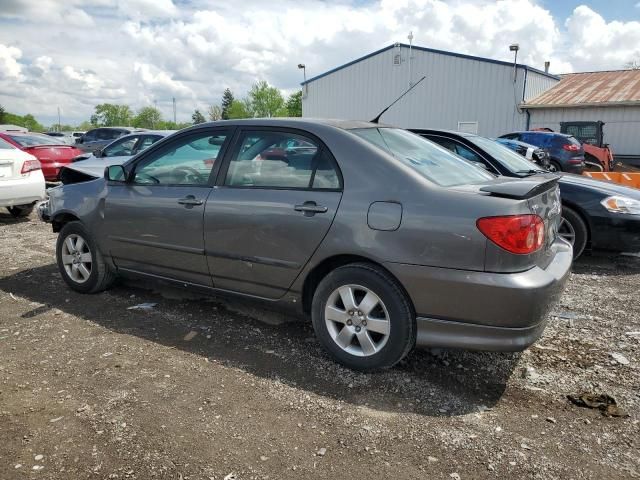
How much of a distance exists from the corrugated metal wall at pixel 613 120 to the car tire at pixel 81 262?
920 inches

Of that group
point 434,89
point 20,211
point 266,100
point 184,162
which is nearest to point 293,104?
point 266,100

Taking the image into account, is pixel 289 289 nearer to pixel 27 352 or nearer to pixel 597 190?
pixel 27 352

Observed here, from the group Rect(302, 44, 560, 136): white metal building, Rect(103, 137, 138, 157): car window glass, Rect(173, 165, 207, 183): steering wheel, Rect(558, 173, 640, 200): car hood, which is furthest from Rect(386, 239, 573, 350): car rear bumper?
Rect(302, 44, 560, 136): white metal building

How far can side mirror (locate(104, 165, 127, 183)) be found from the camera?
440 cm

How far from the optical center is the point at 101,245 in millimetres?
4570

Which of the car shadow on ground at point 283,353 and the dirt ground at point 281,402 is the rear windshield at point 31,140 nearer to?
the car shadow on ground at point 283,353

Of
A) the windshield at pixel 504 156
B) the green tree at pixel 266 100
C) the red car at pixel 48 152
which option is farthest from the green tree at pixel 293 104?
the windshield at pixel 504 156

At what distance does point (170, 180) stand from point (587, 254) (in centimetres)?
513

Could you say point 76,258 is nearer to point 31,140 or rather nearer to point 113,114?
point 31,140

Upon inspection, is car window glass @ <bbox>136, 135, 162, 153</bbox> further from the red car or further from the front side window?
the front side window

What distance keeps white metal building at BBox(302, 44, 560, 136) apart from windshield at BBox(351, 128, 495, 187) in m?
22.7

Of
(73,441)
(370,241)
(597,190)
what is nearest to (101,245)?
(73,441)

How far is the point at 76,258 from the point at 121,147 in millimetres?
6867

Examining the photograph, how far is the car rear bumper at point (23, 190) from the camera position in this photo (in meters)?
7.96
